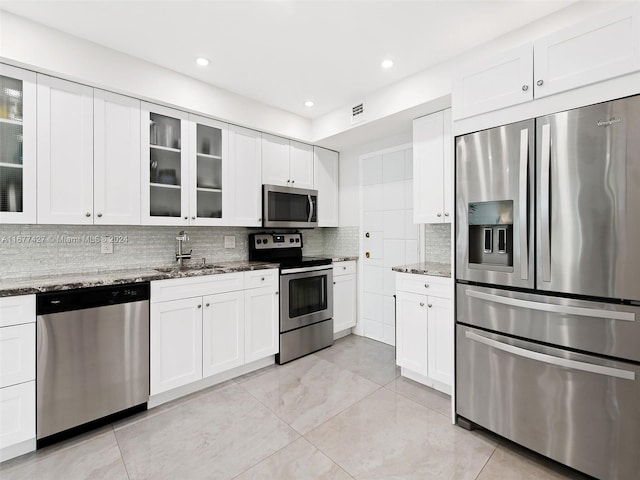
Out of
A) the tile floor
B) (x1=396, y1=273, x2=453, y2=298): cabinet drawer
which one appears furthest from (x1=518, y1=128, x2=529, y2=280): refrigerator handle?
the tile floor

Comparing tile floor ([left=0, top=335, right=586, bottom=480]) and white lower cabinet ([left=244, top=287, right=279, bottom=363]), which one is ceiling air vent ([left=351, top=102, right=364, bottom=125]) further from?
tile floor ([left=0, top=335, right=586, bottom=480])

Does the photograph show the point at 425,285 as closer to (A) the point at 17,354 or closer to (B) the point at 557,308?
(B) the point at 557,308

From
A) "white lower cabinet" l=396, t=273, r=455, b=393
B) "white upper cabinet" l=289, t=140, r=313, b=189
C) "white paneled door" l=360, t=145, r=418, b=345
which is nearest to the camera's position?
"white lower cabinet" l=396, t=273, r=455, b=393

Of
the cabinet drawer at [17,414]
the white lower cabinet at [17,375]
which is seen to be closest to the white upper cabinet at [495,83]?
the white lower cabinet at [17,375]

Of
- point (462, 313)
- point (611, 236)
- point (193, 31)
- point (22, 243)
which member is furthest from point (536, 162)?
point (22, 243)

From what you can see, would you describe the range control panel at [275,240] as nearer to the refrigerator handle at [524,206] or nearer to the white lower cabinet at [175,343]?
the white lower cabinet at [175,343]

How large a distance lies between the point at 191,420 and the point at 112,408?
1.70 feet

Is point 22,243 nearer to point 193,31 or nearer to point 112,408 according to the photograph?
point 112,408

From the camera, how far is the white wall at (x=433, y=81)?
1826mm

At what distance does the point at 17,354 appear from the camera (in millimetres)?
1735

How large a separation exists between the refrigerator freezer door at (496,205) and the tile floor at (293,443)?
3.32 ft

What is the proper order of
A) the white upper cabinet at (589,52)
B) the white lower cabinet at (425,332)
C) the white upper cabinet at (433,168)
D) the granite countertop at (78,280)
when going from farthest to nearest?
the white upper cabinet at (433,168) < the white lower cabinet at (425,332) < the granite countertop at (78,280) < the white upper cabinet at (589,52)

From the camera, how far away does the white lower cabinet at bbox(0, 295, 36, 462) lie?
1.70 metres

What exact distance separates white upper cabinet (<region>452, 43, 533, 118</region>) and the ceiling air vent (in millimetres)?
1139
